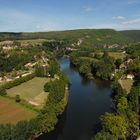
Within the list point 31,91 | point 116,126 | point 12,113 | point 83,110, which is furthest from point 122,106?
point 31,91

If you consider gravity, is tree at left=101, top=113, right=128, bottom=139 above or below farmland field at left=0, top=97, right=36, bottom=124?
above

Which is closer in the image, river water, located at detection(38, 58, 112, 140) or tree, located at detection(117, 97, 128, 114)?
river water, located at detection(38, 58, 112, 140)

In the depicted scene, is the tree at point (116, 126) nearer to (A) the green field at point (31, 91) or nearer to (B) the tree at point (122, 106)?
(B) the tree at point (122, 106)

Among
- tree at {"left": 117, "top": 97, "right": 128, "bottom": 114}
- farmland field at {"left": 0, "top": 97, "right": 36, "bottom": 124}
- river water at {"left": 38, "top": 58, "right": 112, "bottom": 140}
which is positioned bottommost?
river water at {"left": 38, "top": 58, "right": 112, "bottom": 140}

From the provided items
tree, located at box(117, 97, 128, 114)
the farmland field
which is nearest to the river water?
tree, located at box(117, 97, 128, 114)

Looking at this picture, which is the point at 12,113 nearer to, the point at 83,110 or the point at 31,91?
the point at 83,110

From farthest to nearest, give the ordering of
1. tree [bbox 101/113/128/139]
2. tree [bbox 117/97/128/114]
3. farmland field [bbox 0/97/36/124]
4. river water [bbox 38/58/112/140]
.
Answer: farmland field [bbox 0/97/36/124]
tree [bbox 117/97/128/114]
river water [bbox 38/58/112/140]
tree [bbox 101/113/128/139]

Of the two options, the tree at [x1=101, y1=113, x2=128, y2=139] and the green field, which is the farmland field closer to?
the green field

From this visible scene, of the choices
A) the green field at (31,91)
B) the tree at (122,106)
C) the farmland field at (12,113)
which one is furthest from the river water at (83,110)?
the green field at (31,91)
